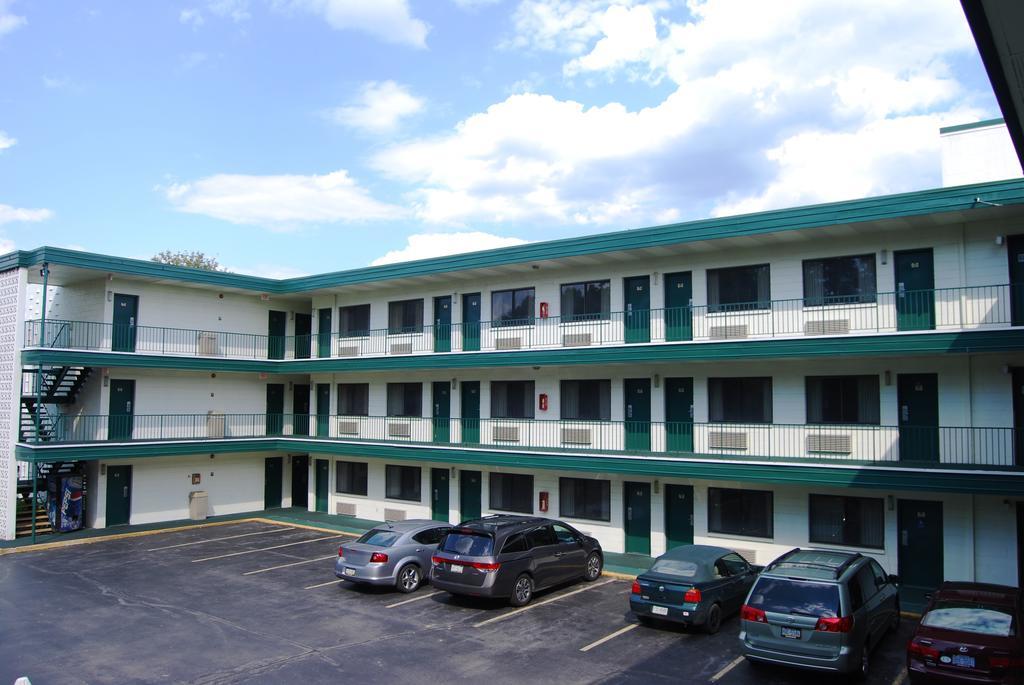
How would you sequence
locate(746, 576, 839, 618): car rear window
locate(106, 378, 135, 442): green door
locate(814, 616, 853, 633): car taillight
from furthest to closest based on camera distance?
locate(106, 378, 135, 442): green door
locate(746, 576, 839, 618): car rear window
locate(814, 616, 853, 633): car taillight

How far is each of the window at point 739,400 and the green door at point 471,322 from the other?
8.79m

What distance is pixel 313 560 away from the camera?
833 inches

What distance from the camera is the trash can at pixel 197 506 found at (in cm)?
2842

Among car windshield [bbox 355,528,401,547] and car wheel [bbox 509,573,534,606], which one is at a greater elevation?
car windshield [bbox 355,528,401,547]

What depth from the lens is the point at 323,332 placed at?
103 feet

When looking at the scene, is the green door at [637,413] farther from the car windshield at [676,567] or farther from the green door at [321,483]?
the green door at [321,483]

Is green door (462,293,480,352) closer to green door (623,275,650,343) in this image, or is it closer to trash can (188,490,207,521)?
green door (623,275,650,343)

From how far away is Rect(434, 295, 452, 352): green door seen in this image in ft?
87.9

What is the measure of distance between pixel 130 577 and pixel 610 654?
43.6 ft

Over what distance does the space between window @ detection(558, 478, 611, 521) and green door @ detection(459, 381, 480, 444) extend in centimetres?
376

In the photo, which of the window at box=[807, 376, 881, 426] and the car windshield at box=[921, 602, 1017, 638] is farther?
the window at box=[807, 376, 881, 426]

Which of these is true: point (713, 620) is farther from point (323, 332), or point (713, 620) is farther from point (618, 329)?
point (323, 332)

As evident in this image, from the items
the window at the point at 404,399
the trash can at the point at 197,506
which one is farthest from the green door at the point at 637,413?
the trash can at the point at 197,506

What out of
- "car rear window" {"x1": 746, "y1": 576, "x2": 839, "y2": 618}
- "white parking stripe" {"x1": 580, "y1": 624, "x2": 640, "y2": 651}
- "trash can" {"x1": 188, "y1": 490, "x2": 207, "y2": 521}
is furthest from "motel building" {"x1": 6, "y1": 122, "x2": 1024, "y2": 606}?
"car rear window" {"x1": 746, "y1": 576, "x2": 839, "y2": 618}
